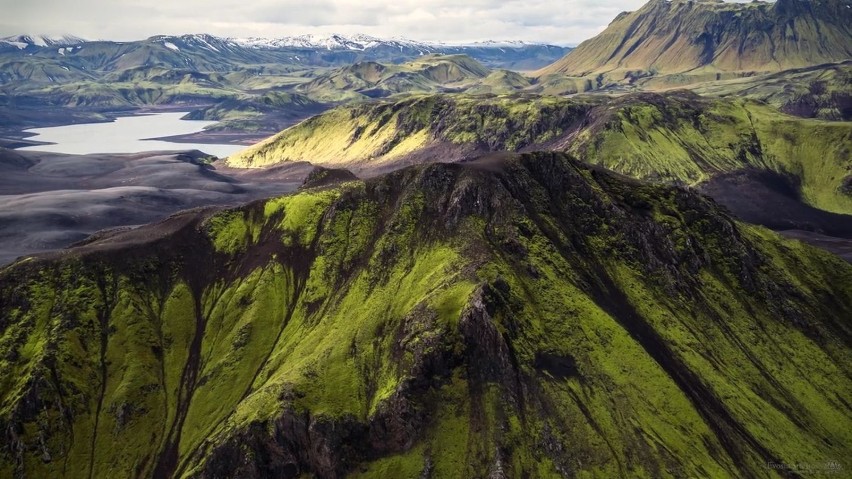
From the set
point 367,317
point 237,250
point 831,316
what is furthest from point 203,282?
point 831,316

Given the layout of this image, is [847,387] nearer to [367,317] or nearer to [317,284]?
[367,317]

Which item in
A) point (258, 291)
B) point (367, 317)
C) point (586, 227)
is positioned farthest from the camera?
point (586, 227)

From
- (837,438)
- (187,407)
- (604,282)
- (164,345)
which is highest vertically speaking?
(604,282)

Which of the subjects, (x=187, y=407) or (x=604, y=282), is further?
(x=604, y=282)

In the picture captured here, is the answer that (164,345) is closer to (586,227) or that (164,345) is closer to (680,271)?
(586,227)

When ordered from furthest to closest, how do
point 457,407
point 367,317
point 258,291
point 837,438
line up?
point 258,291
point 367,317
point 837,438
point 457,407

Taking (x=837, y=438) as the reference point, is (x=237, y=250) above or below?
above
